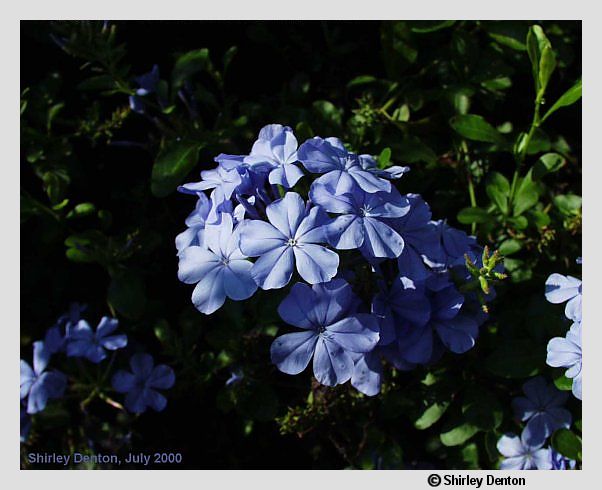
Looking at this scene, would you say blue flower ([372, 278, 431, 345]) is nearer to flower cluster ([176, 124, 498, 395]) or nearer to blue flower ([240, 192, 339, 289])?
flower cluster ([176, 124, 498, 395])

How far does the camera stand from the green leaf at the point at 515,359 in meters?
1.79

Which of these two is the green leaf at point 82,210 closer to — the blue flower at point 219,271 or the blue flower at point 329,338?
the blue flower at point 219,271

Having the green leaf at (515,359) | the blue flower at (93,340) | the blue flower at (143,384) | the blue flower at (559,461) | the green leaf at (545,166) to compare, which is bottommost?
the blue flower at (559,461)

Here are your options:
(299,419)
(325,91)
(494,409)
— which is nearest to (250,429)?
(299,419)

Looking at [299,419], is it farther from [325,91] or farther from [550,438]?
[325,91]

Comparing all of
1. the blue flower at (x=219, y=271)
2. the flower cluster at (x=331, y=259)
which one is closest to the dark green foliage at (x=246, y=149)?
the flower cluster at (x=331, y=259)

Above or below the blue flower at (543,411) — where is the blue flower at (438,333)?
above

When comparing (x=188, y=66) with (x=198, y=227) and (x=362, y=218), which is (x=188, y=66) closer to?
(x=198, y=227)

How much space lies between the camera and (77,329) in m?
2.05

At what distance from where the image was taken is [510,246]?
1914mm

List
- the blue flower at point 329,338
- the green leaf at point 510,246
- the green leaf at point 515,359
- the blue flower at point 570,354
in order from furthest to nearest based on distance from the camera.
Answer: the green leaf at point 510,246
the green leaf at point 515,359
the blue flower at point 570,354
the blue flower at point 329,338

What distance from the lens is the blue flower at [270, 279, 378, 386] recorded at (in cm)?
144

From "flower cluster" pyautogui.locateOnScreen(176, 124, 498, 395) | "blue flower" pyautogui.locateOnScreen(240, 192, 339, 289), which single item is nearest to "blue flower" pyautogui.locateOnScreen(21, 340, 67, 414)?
"flower cluster" pyautogui.locateOnScreen(176, 124, 498, 395)

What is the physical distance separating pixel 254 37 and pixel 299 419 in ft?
3.87
